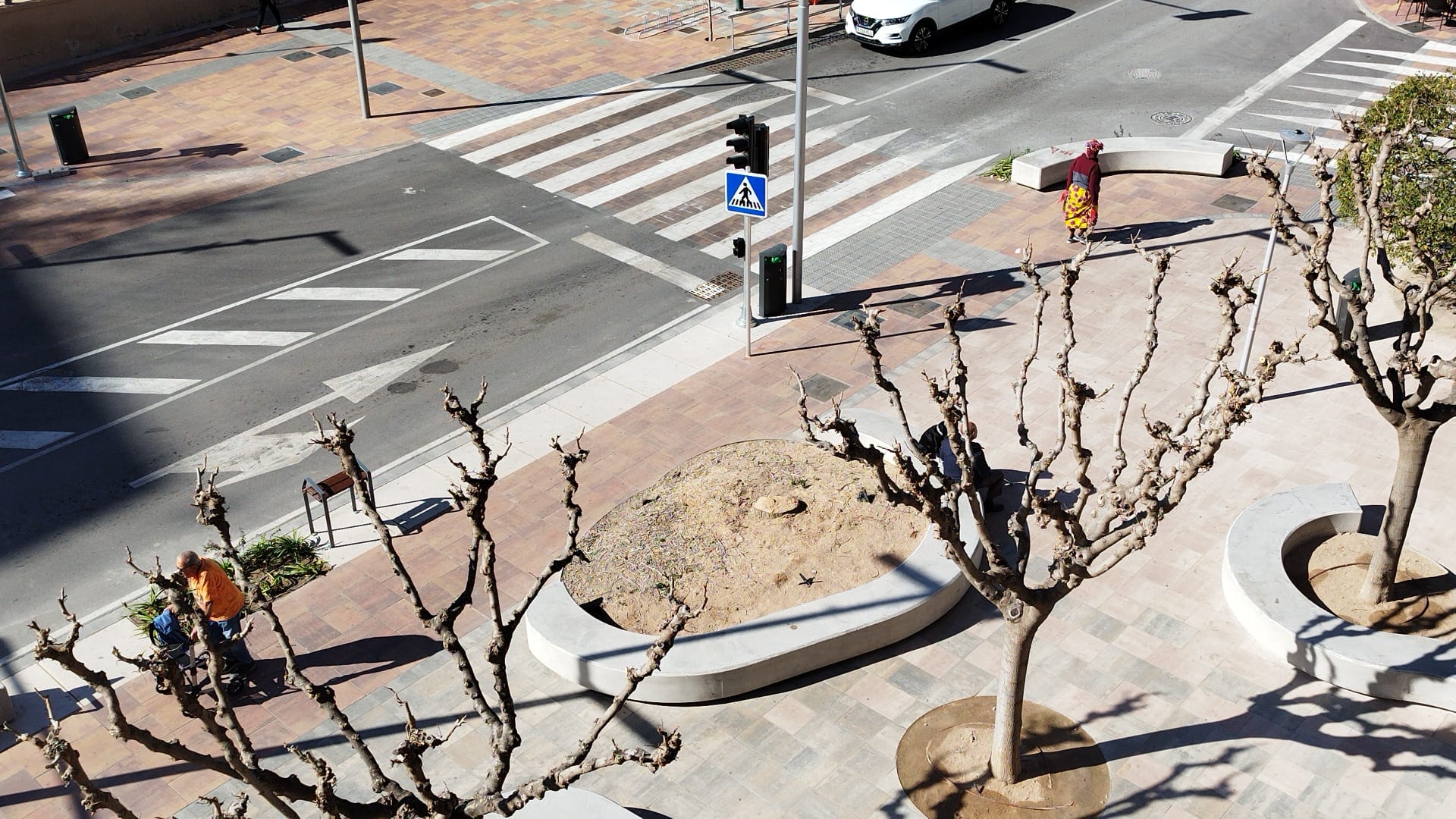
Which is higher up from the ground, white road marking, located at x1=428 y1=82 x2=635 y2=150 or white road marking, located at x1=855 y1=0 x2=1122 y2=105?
white road marking, located at x1=855 y1=0 x2=1122 y2=105

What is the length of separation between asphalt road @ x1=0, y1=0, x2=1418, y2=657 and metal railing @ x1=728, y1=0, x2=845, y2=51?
1.85 metres

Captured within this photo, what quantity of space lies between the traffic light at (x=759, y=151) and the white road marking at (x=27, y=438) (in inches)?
371

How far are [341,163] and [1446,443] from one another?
18919mm

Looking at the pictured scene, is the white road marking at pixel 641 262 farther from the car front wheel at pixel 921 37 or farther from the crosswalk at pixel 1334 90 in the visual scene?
the car front wheel at pixel 921 37

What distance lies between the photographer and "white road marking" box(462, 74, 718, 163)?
2436 cm

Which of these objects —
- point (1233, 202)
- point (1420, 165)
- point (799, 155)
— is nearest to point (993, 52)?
point (1233, 202)

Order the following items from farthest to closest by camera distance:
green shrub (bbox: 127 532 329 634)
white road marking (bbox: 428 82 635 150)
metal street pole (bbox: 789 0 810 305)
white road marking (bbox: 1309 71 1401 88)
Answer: white road marking (bbox: 1309 71 1401 88), white road marking (bbox: 428 82 635 150), metal street pole (bbox: 789 0 810 305), green shrub (bbox: 127 532 329 634)

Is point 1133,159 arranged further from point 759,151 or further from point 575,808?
point 575,808

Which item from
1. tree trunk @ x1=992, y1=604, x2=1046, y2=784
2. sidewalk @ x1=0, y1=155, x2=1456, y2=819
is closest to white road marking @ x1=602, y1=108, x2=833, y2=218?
sidewalk @ x1=0, y1=155, x2=1456, y2=819

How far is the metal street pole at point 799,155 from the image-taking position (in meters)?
17.1

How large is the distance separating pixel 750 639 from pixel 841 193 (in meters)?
12.4

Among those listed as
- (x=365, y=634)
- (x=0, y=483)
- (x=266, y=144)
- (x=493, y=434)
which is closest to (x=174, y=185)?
(x=266, y=144)

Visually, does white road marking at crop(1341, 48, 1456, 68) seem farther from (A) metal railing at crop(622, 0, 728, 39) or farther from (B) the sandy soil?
(B) the sandy soil

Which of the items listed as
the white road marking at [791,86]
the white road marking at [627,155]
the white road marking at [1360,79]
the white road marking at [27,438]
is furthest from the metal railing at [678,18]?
the white road marking at [27,438]
